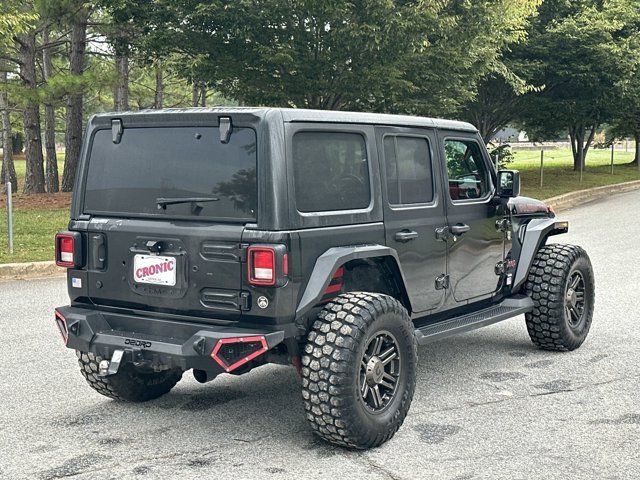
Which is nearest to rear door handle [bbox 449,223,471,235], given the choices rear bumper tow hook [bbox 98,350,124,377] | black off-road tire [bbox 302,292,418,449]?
black off-road tire [bbox 302,292,418,449]

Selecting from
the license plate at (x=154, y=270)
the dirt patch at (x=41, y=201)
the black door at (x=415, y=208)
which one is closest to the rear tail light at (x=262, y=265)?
the license plate at (x=154, y=270)

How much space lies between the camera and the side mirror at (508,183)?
6168 millimetres

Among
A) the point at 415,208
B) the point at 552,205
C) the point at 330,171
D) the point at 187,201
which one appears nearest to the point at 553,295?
the point at 415,208

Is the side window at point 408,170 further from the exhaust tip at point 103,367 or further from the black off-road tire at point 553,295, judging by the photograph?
the exhaust tip at point 103,367

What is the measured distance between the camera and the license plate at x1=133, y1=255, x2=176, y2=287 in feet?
15.1

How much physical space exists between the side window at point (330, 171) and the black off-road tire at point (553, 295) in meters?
2.16

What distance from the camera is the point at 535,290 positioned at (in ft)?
21.4

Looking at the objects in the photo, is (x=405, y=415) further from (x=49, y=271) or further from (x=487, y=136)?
(x=487, y=136)

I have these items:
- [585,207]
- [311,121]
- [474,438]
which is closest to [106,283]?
[311,121]

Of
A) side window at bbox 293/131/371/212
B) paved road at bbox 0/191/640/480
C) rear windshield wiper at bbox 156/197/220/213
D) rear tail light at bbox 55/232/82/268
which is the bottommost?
paved road at bbox 0/191/640/480

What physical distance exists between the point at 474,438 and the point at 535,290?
2088mm

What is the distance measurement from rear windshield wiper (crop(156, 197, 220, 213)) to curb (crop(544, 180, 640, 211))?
17.8 m

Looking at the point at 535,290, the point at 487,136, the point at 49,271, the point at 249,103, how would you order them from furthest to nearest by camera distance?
the point at 487,136 < the point at 249,103 < the point at 49,271 < the point at 535,290

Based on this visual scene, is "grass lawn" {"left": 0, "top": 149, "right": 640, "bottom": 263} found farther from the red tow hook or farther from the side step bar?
the side step bar
